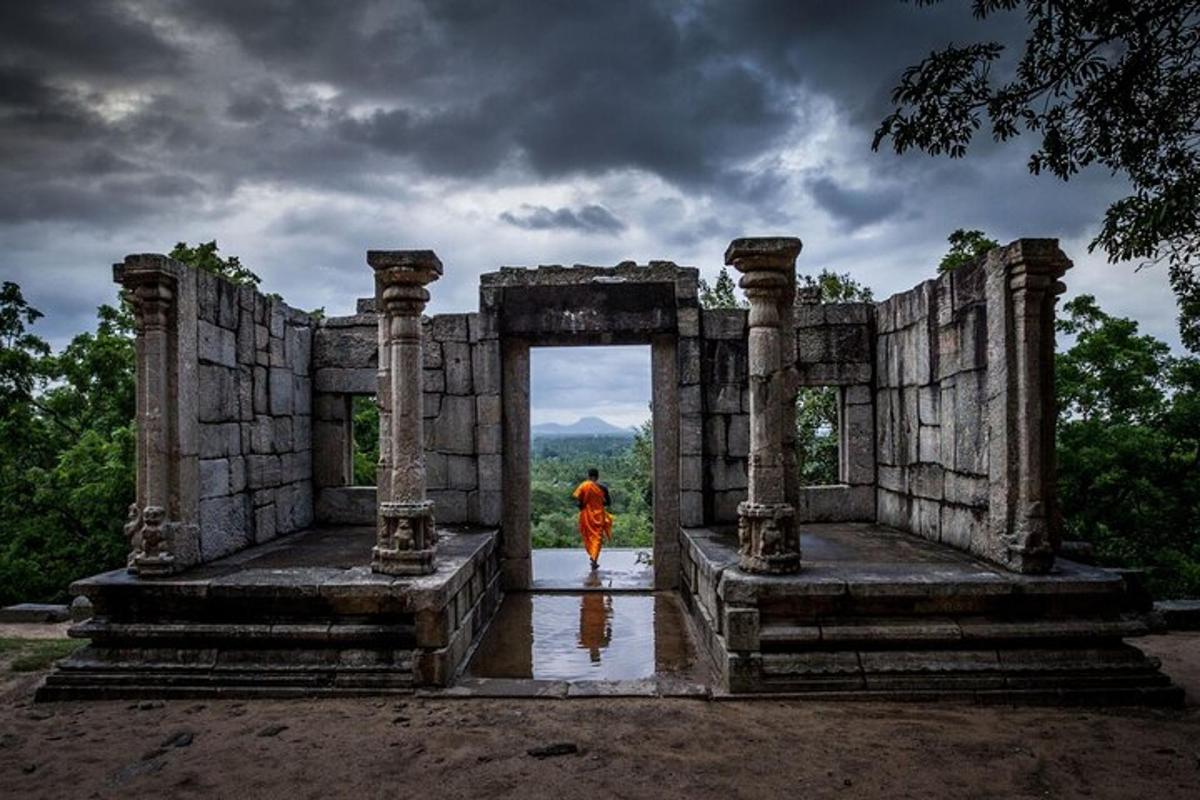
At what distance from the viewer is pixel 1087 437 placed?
1043 cm

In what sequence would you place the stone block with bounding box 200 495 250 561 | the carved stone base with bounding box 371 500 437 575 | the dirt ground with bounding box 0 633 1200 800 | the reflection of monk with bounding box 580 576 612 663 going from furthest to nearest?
the stone block with bounding box 200 495 250 561 < the reflection of monk with bounding box 580 576 612 663 < the carved stone base with bounding box 371 500 437 575 < the dirt ground with bounding box 0 633 1200 800

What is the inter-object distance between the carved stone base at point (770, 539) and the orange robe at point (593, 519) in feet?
15.0

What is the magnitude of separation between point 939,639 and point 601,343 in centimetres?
515

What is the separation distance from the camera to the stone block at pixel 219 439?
6.91 meters

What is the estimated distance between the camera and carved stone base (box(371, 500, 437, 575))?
5844 mm

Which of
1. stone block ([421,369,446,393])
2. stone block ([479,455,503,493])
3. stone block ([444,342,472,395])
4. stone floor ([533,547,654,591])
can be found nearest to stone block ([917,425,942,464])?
stone floor ([533,547,654,591])

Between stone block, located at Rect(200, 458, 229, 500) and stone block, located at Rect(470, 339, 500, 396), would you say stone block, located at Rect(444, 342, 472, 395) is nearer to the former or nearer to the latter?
stone block, located at Rect(470, 339, 500, 396)

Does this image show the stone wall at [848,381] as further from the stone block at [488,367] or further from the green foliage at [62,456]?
the green foliage at [62,456]

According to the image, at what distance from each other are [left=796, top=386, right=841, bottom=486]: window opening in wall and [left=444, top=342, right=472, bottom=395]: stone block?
6.33 metres

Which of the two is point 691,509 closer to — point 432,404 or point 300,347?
point 432,404

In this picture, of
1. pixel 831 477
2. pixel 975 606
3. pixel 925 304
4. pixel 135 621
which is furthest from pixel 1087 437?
pixel 135 621

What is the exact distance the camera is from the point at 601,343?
9125 mm

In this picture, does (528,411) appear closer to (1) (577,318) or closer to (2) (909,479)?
(1) (577,318)

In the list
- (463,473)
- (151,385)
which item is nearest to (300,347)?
(463,473)
